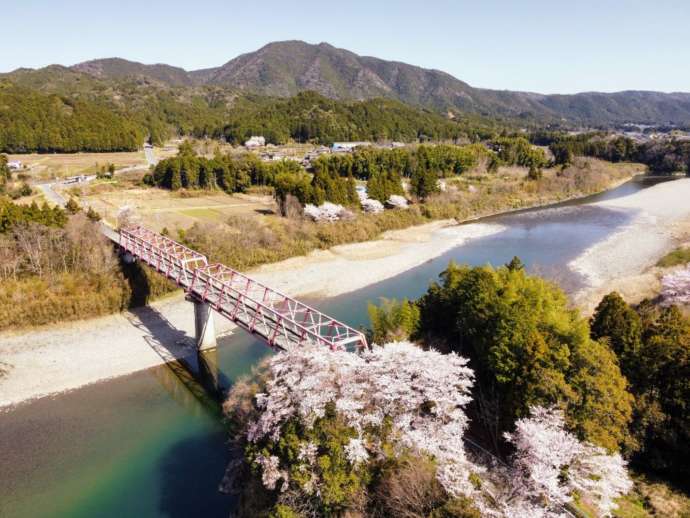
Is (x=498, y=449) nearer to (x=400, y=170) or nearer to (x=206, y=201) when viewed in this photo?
(x=206, y=201)

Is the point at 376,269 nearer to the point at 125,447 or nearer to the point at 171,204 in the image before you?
the point at 125,447

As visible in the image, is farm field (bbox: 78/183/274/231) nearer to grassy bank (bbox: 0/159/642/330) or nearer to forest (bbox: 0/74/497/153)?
grassy bank (bbox: 0/159/642/330)

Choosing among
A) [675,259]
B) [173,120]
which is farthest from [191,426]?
[173,120]

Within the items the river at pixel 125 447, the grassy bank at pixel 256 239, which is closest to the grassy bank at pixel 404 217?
the grassy bank at pixel 256 239

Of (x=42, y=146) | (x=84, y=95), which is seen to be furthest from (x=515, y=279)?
(x=84, y=95)

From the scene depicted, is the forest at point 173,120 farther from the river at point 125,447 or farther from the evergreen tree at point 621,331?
the evergreen tree at point 621,331
